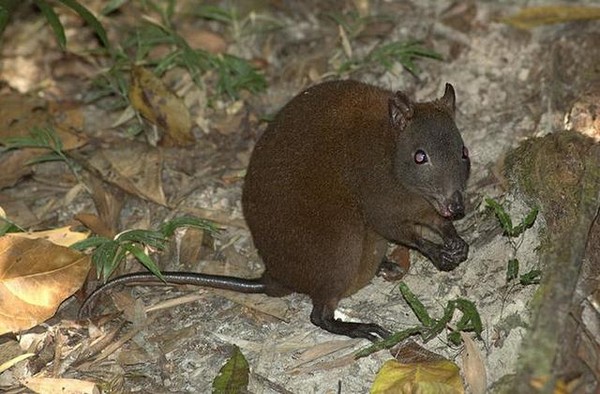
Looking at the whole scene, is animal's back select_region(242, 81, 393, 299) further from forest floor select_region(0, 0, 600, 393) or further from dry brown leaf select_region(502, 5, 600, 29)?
dry brown leaf select_region(502, 5, 600, 29)

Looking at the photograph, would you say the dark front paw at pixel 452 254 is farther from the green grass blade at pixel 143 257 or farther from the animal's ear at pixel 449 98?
the green grass blade at pixel 143 257

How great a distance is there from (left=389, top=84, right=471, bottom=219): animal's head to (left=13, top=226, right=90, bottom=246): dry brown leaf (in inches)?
81.4

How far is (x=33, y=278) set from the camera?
5.43m

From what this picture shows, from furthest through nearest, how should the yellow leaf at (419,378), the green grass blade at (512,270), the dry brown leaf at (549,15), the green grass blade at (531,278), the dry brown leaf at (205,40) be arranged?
the dry brown leaf at (205,40) < the dry brown leaf at (549,15) < the green grass blade at (512,270) < the green grass blade at (531,278) < the yellow leaf at (419,378)

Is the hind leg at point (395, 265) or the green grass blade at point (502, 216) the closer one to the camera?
the green grass blade at point (502, 216)

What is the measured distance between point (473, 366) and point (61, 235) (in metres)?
2.69

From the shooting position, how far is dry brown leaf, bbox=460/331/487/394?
4.80 metres

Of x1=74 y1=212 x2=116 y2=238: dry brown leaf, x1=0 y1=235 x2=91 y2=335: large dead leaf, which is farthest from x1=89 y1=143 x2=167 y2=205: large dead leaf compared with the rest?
x1=0 y1=235 x2=91 y2=335: large dead leaf

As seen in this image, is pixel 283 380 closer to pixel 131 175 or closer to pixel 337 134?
pixel 337 134

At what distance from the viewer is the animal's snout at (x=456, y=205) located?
526cm

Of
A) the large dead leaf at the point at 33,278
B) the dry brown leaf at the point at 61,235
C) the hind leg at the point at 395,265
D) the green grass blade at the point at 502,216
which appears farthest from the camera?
the dry brown leaf at the point at 61,235

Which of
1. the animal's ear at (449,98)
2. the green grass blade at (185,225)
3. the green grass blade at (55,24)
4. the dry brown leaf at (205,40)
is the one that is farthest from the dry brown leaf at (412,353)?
the dry brown leaf at (205,40)

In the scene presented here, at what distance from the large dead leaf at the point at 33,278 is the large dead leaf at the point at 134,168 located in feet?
3.25

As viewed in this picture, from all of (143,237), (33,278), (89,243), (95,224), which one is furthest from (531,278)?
(95,224)
